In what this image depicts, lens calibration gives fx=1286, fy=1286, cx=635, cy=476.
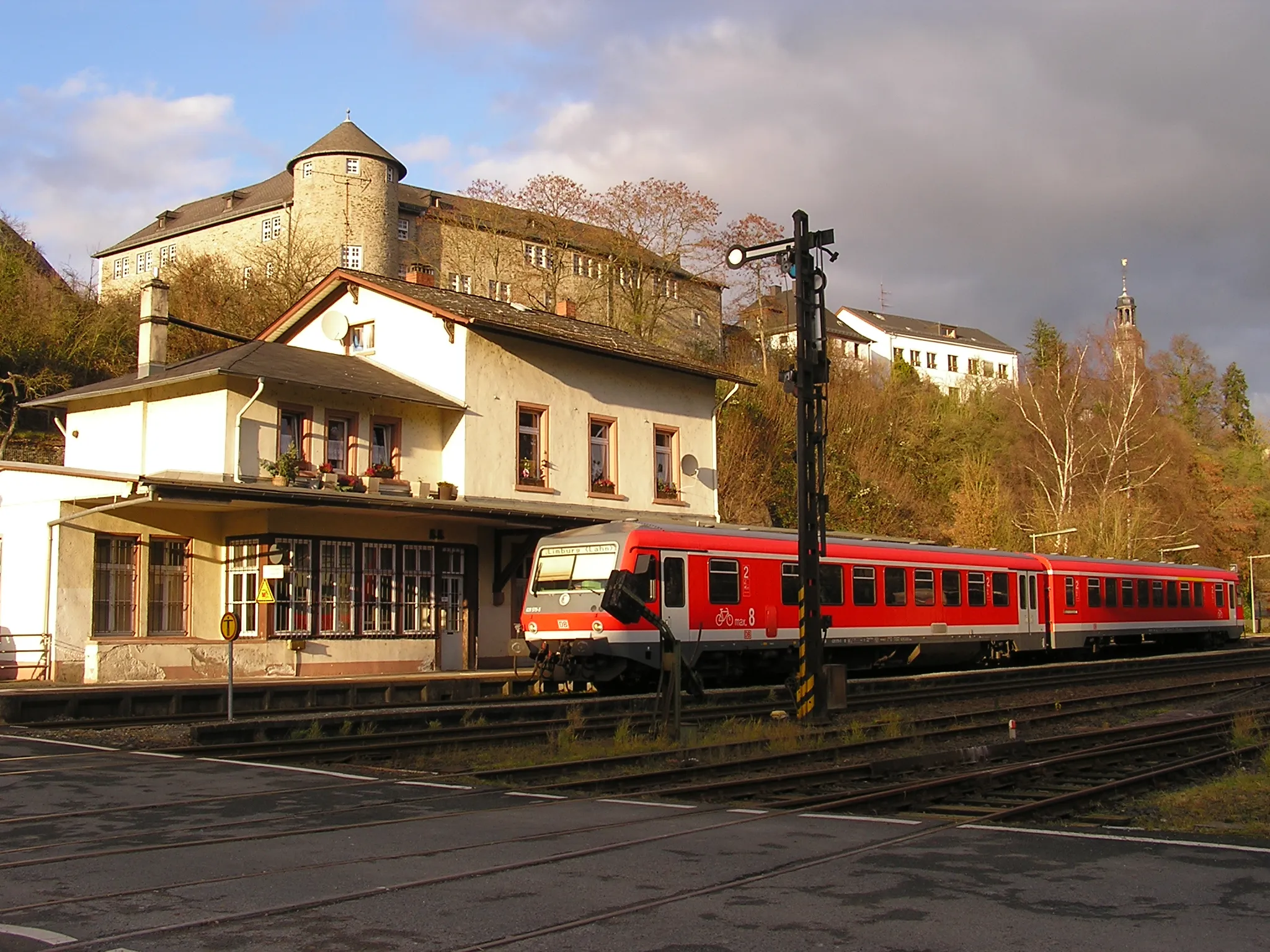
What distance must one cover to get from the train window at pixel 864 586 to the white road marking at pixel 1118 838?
1616 centimetres

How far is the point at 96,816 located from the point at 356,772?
3.22 metres

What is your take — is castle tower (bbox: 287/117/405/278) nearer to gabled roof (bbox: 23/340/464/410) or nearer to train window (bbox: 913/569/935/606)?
gabled roof (bbox: 23/340/464/410)

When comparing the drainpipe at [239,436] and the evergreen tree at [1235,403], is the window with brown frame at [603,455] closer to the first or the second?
the drainpipe at [239,436]

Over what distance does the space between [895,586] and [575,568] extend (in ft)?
26.6

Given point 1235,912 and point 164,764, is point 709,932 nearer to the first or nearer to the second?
point 1235,912

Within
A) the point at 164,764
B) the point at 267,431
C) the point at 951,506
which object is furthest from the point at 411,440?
the point at 951,506

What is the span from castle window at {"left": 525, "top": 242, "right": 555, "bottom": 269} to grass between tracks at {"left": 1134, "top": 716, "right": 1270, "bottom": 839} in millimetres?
42716

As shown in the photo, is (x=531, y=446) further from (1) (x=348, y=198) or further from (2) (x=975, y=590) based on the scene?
(1) (x=348, y=198)

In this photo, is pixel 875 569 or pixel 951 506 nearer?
pixel 875 569

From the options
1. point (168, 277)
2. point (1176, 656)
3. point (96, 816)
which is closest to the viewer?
point (96, 816)

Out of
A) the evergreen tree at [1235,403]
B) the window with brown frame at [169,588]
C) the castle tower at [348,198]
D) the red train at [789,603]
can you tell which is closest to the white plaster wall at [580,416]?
the window with brown frame at [169,588]

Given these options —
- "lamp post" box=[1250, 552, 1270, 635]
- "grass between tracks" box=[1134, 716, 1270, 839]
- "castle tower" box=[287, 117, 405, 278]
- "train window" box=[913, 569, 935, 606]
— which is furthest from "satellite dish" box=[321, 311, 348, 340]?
"lamp post" box=[1250, 552, 1270, 635]

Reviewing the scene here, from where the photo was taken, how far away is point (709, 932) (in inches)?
237

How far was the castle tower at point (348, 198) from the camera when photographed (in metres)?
68.3
